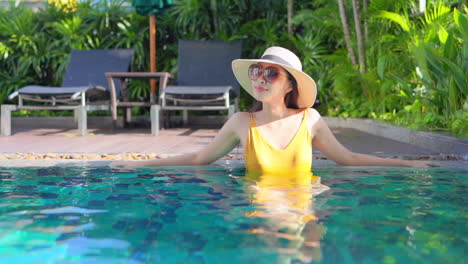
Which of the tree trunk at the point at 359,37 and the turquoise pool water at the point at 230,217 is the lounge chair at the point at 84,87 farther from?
the turquoise pool water at the point at 230,217

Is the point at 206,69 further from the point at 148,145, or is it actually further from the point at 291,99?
the point at 291,99

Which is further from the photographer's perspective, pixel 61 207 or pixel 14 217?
pixel 61 207

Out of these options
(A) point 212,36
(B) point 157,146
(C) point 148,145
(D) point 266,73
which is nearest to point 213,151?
(D) point 266,73

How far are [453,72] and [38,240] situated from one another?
13.2 ft

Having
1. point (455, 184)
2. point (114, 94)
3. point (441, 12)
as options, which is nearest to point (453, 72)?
point (441, 12)

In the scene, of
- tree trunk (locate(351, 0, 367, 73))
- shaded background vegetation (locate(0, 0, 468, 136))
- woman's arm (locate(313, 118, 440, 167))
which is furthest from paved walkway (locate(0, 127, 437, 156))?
shaded background vegetation (locate(0, 0, 468, 136))

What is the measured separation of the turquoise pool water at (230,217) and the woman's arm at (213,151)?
0.25ft

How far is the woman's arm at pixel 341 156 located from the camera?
341cm

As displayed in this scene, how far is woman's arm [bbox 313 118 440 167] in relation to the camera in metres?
3.41

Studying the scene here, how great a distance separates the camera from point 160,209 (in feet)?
8.46

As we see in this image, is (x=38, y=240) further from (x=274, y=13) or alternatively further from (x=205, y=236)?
(x=274, y=13)

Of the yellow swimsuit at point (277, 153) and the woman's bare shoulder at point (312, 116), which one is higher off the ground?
the woman's bare shoulder at point (312, 116)

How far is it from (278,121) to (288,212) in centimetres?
91

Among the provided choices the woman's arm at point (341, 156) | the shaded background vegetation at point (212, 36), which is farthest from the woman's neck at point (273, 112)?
the shaded background vegetation at point (212, 36)
